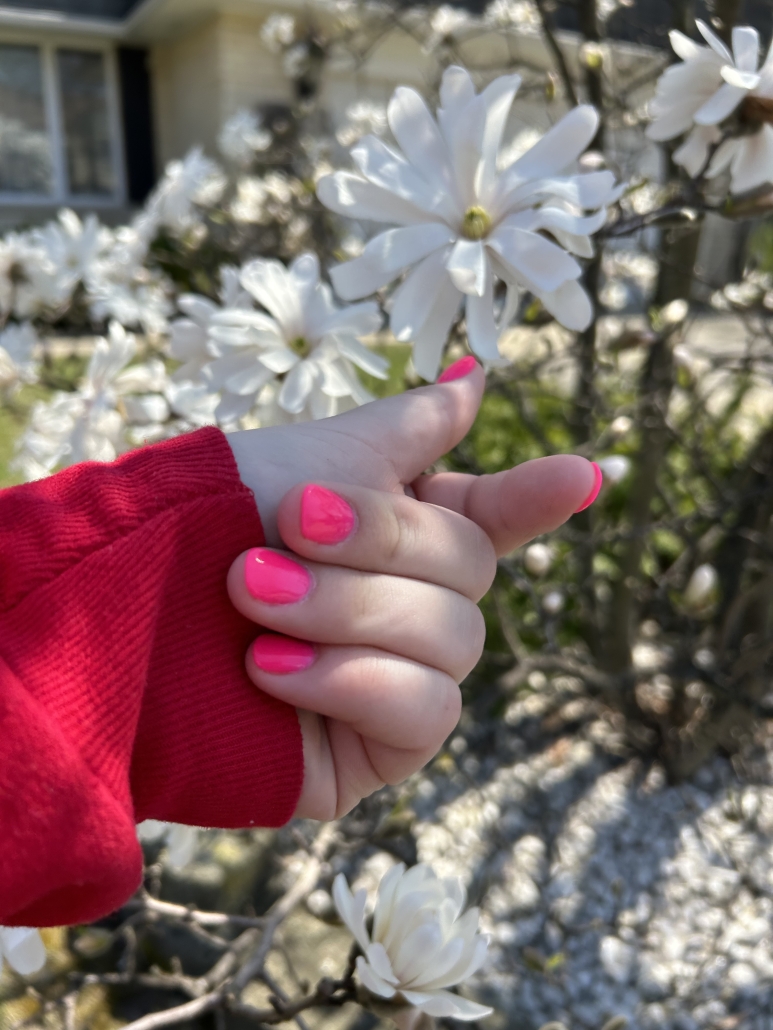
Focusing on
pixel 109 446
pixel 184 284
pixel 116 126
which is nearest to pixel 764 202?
pixel 109 446

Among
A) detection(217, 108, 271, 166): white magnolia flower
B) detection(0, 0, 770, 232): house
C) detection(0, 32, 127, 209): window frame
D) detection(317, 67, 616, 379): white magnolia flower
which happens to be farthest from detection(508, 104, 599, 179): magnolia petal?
detection(0, 32, 127, 209): window frame

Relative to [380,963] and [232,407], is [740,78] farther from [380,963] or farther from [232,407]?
[380,963]

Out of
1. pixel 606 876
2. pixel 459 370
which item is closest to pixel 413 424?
pixel 459 370

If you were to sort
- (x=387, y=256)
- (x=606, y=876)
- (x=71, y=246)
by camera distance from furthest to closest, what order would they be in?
(x=606, y=876), (x=71, y=246), (x=387, y=256)

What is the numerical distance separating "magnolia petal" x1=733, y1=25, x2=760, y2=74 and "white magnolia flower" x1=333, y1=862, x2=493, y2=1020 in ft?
2.91

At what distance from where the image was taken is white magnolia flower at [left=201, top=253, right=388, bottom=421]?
2.89ft

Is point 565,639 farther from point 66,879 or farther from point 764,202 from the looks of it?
point 66,879

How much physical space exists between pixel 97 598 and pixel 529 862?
1.53 m

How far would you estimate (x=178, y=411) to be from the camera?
110 centimetres

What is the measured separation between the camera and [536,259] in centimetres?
73

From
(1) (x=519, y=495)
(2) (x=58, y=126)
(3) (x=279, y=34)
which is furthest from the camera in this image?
(2) (x=58, y=126)

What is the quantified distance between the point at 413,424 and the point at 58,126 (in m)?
8.29

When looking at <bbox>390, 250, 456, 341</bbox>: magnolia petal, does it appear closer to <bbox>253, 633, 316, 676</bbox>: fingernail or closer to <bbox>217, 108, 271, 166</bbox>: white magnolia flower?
<bbox>253, 633, 316, 676</bbox>: fingernail

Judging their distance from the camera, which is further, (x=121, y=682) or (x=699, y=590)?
(x=699, y=590)
